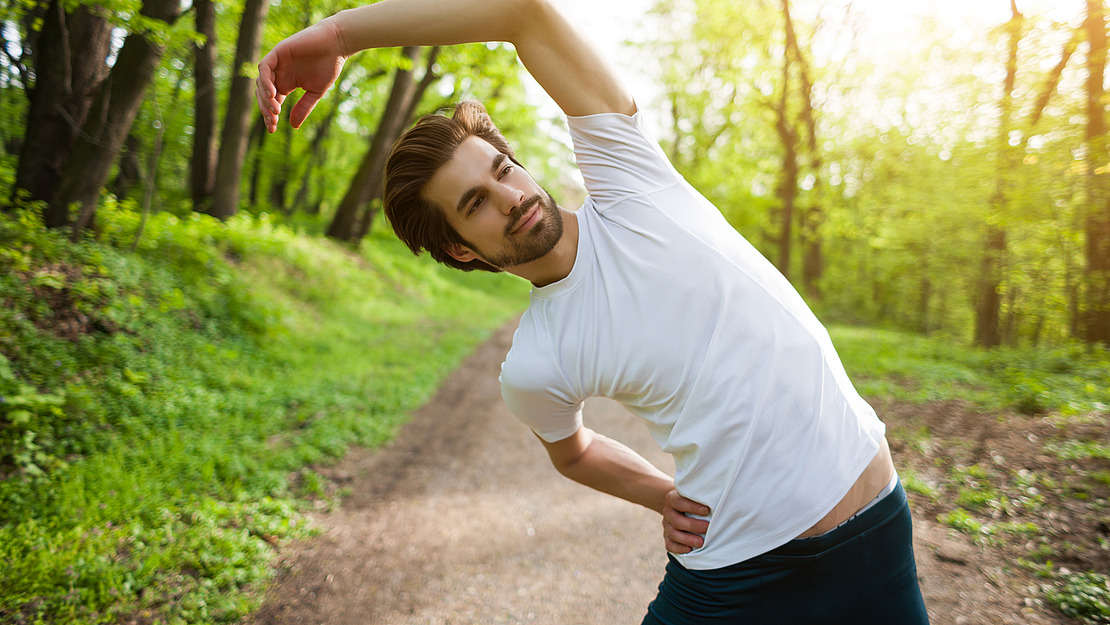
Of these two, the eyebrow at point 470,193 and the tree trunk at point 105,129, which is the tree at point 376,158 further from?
the eyebrow at point 470,193

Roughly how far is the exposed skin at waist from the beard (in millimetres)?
1009

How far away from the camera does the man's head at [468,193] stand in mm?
1725

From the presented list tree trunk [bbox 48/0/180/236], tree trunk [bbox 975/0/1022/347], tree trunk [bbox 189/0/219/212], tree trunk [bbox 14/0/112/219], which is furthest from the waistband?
tree trunk [bbox 189/0/219/212]

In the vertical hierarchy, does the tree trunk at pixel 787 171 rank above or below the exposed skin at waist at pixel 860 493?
above

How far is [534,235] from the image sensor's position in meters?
1.70

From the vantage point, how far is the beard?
1692mm

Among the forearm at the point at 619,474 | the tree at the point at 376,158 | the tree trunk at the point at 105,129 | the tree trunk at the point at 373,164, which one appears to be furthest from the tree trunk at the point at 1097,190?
the tree trunk at the point at 373,164

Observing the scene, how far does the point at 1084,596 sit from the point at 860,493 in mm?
2611

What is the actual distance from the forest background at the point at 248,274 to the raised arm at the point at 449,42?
9.38 feet

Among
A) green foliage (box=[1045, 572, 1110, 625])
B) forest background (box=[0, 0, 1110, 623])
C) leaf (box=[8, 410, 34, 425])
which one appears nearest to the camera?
green foliage (box=[1045, 572, 1110, 625])

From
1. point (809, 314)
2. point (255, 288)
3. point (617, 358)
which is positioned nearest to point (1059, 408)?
point (809, 314)

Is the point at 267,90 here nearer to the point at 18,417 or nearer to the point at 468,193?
the point at 468,193

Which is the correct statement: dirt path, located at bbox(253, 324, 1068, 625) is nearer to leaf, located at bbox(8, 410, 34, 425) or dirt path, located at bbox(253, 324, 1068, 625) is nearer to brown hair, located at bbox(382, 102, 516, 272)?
leaf, located at bbox(8, 410, 34, 425)

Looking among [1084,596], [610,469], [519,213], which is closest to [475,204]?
[519,213]
